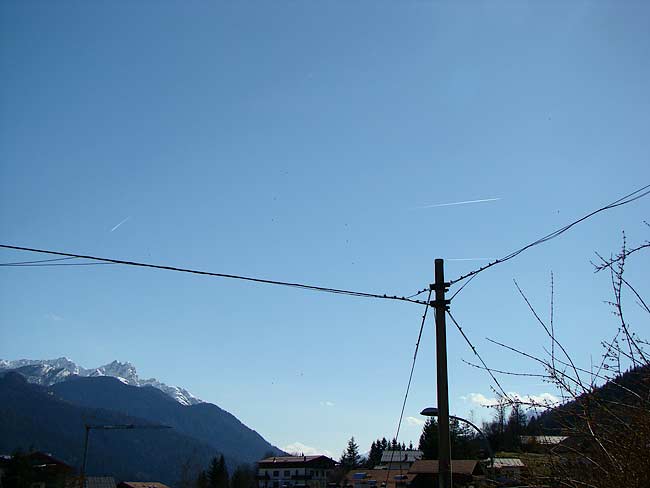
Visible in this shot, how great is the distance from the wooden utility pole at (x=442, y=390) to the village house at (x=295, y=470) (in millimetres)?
90092

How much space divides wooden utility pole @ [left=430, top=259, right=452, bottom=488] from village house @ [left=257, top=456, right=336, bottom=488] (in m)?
90.1

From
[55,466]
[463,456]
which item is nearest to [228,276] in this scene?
[463,456]

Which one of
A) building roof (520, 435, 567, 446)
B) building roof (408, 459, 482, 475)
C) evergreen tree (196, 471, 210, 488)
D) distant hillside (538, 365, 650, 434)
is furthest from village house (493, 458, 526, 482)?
evergreen tree (196, 471, 210, 488)

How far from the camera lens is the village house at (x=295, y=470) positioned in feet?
318

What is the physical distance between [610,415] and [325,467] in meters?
101

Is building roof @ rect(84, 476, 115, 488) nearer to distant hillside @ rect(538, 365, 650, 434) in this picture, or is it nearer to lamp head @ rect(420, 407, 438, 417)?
lamp head @ rect(420, 407, 438, 417)

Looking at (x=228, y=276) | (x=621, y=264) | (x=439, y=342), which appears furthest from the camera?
(x=228, y=276)

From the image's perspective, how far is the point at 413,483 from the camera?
62688mm

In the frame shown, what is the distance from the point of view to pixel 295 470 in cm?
9906

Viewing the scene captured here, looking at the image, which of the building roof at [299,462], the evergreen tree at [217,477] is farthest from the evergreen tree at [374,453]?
the evergreen tree at [217,477]

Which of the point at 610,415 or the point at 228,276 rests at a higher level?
the point at 228,276

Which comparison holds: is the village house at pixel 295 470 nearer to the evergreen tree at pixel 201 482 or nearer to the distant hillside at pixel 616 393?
the evergreen tree at pixel 201 482

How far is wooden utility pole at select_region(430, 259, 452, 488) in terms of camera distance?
9336 mm

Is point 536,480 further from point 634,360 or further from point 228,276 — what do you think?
point 228,276
